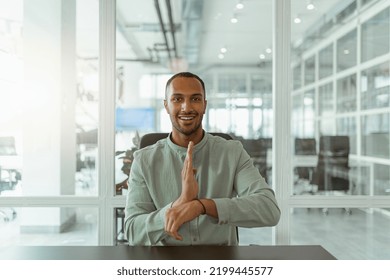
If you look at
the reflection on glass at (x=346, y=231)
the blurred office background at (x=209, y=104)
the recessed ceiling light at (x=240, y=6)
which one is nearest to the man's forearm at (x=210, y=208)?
the blurred office background at (x=209, y=104)

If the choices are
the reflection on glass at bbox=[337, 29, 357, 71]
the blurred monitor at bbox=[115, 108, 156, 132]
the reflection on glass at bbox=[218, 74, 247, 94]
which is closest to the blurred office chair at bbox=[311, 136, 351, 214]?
the reflection on glass at bbox=[337, 29, 357, 71]

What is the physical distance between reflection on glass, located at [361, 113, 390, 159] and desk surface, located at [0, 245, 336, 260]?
2021 millimetres

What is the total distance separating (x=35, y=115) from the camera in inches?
117

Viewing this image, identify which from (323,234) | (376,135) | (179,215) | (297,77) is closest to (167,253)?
(179,215)

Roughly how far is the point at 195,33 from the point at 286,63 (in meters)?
0.72

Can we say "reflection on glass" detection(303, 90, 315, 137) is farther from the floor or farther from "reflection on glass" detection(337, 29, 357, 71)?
the floor

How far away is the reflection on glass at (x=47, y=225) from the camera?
9.80 ft

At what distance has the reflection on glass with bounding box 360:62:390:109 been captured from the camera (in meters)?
3.01

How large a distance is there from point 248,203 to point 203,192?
0.78 feet

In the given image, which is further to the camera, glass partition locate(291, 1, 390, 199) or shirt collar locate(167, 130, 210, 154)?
glass partition locate(291, 1, 390, 199)

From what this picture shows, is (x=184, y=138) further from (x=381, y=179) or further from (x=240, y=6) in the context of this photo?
(x=381, y=179)

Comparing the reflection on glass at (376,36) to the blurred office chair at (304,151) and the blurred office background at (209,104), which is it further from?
the blurred office chair at (304,151)

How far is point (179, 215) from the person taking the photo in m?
1.37

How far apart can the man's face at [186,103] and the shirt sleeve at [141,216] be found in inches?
10.1
